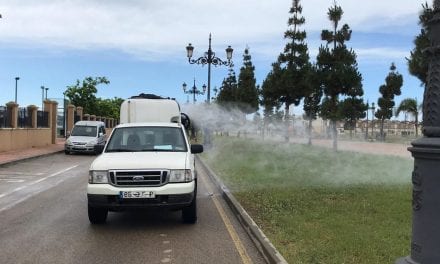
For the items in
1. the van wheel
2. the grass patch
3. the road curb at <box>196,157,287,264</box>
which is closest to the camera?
the road curb at <box>196,157,287,264</box>

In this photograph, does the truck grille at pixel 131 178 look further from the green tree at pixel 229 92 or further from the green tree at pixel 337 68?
the green tree at pixel 229 92

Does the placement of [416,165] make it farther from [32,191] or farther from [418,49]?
[32,191]

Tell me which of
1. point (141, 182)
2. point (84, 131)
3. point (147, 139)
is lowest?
point (141, 182)

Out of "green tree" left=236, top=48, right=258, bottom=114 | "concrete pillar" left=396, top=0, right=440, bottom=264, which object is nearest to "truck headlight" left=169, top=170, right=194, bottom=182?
"concrete pillar" left=396, top=0, right=440, bottom=264

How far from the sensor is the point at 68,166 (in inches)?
840

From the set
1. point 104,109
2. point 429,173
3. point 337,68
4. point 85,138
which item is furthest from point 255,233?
point 104,109

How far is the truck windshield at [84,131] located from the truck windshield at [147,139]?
21136 millimetres

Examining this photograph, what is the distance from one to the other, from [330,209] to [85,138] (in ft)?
72.5

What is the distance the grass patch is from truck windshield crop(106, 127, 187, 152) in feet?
6.16

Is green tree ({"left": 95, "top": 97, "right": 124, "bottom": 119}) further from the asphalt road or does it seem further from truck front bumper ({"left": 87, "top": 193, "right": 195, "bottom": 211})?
truck front bumper ({"left": 87, "top": 193, "right": 195, "bottom": 211})

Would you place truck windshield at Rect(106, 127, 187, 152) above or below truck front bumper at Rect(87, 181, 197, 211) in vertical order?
above

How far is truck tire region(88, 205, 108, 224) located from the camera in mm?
8773

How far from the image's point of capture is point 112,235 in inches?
321

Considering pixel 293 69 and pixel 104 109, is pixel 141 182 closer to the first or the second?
pixel 293 69
